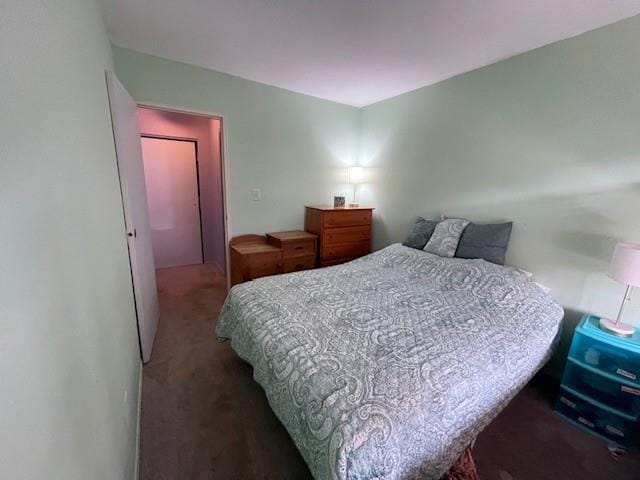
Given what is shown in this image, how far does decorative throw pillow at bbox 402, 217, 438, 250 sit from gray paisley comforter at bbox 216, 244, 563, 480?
493 mm

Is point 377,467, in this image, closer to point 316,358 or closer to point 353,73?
point 316,358

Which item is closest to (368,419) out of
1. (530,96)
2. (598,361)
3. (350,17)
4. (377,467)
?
(377,467)

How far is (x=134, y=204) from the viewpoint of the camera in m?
2.05

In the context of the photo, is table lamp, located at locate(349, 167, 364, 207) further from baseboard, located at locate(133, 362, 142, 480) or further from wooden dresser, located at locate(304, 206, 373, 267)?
baseboard, located at locate(133, 362, 142, 480)

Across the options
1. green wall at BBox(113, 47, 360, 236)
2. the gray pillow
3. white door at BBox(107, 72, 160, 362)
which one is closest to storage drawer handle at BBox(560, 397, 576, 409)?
the gray pillow

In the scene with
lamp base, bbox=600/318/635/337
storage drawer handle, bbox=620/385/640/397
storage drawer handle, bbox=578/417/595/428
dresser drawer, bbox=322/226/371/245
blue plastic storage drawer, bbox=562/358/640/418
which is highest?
dresser drawer, bbox=322/226/371/245

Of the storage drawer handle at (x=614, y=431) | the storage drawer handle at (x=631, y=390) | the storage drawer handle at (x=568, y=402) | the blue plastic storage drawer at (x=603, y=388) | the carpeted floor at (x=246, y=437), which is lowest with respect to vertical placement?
the carpeted floor at (x=246, y=437)

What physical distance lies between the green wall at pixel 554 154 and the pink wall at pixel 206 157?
264 cm

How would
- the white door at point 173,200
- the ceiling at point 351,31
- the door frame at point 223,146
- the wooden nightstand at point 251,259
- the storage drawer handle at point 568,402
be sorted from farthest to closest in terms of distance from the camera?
the white door at point 173,200 < the wooden nightstand at point 251,259 < the door frame at point 223,146 < the storage drawer handle at point 568,402 < the ceiling at point 351,31

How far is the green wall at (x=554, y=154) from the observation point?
1.70 metres

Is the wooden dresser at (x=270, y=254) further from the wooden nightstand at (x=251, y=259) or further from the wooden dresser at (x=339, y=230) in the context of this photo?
the wooden dresser at (x=339, y=230)

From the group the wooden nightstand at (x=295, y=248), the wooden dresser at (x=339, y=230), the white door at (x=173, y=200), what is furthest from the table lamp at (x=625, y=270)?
the white door at (x=173, y=200)

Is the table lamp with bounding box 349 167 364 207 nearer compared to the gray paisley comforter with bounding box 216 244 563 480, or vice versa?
the gray paisley comforter with bounding box 216 244 563 480

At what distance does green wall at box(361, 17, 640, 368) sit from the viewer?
170 cm
